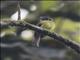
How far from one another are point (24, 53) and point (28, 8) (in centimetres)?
51

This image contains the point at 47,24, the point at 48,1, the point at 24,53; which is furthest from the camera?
the point at 48,1

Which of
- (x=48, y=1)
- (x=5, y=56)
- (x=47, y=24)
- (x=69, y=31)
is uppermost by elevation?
(x=47, y=24)

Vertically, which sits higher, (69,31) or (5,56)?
(69,31)

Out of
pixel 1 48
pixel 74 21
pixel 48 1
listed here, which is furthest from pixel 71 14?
pixel 1 48

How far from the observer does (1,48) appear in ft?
9.72

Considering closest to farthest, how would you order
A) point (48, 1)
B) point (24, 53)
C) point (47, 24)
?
point (47, 24)
point (24, 53)
point (48, 1)

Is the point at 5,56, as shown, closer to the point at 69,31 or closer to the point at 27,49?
the point at 27,49

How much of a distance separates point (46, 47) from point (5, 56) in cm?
36

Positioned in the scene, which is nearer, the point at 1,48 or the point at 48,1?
the point at 1,48

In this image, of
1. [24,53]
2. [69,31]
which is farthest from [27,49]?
[69,31]

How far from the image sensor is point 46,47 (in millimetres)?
3098

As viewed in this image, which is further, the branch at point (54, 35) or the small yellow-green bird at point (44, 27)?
the small yellow-green bird at point (44, 27)

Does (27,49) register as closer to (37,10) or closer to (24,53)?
(24,53)

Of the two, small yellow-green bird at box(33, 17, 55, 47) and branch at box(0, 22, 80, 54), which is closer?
branch at box(0, 22, 80, 54)
